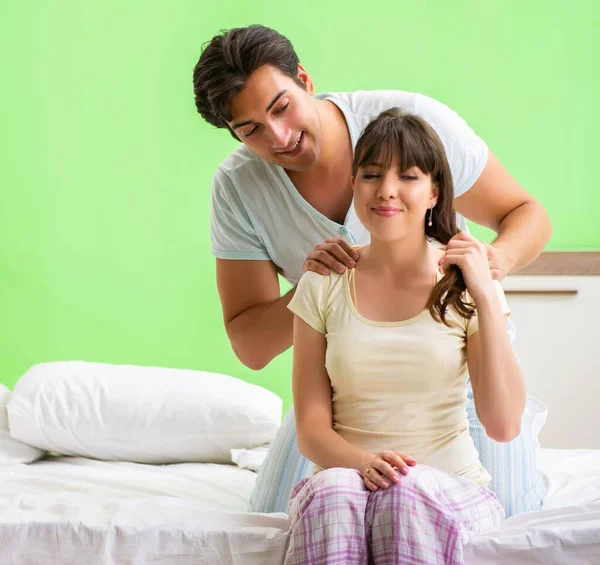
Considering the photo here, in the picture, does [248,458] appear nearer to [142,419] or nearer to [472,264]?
[142,419]

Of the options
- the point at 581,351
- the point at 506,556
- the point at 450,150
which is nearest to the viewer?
the point at 506,556

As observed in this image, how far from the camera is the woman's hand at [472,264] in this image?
51.9 inches

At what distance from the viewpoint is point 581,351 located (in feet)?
9.27

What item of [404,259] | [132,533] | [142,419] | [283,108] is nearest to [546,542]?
[404,259]

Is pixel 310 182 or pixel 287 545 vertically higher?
pixel 310 182

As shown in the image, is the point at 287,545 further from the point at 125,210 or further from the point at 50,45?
the point at 50,45

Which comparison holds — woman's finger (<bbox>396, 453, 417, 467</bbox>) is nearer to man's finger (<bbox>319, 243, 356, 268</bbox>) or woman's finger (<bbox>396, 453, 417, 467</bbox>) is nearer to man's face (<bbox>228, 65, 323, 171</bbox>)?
man's finger (<bbox>319, 243, 356, 268</bbox>)

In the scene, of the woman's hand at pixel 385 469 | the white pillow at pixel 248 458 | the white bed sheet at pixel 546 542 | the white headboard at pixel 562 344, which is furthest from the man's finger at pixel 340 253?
the white headboard at pixel 562 344

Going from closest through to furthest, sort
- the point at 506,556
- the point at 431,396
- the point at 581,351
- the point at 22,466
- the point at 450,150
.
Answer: the point at 506,556 < the point at 431,396 < the point at 450,150 < the point at 22,466 < the point at 581,351

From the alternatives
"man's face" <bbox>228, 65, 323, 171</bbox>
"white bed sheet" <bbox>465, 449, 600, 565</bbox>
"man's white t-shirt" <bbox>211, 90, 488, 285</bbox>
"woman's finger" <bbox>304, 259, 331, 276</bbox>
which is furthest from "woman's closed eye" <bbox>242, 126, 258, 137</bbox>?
"white bed sheet" <bbox>465, 449, 600, 565</bbox>

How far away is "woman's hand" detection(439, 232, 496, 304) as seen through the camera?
1319 mm

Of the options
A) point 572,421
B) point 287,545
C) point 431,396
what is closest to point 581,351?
point 572,421

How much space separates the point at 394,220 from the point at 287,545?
1.62ft

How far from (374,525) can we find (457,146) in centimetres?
77
